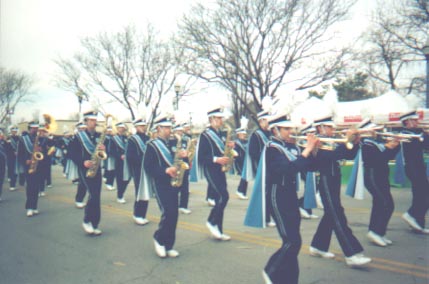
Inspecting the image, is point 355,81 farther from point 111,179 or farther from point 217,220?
point 217,220

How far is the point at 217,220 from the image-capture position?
666 cm

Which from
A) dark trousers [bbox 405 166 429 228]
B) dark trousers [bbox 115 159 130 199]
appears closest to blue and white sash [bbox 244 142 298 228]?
dark trousers [bbox 405 166 429 228]

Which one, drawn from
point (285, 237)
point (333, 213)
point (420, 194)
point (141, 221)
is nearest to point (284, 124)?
point (285, 237)

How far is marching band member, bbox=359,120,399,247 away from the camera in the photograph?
616cm

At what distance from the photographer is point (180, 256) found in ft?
19.0

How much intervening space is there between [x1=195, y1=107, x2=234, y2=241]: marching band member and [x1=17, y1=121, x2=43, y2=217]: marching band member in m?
4.79

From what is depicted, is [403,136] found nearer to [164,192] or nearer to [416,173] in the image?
[416,173]

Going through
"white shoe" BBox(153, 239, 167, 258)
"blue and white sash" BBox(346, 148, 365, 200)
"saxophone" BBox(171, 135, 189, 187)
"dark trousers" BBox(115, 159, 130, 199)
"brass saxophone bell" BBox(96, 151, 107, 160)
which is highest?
"brass saxophone bell" BBox(96, 151, 107, 160)

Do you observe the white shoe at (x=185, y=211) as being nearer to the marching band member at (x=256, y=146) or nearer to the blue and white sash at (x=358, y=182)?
the marching band member at (x=256, y=146)

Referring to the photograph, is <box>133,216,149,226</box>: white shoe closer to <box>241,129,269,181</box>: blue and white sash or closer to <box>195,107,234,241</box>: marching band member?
<box>195,107,234,241</box>: marching band member

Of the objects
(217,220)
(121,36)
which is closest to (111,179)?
(217,220)

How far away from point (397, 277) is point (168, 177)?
3.37m

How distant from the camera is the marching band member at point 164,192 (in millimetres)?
5723

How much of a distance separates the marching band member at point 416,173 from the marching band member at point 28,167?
827 centimetres
